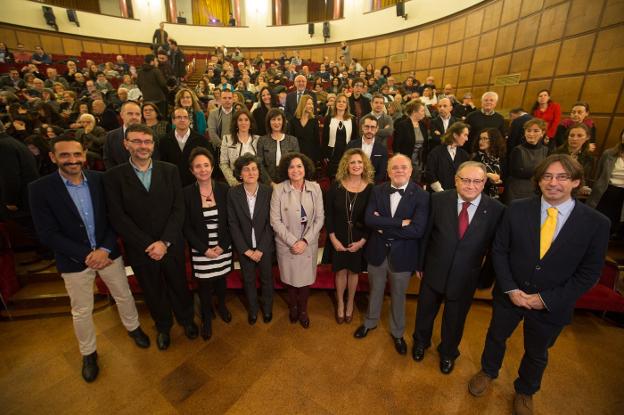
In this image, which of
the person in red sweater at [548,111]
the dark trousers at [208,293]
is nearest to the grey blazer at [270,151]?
the dark trousers at [208,293]

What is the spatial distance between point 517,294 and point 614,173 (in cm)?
242

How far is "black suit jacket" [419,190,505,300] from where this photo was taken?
5.70ft

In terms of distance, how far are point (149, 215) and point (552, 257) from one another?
257 centimetres

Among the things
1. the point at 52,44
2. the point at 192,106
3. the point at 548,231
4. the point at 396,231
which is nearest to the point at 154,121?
the point at 192,106

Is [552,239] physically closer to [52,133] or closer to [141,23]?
[52,133]

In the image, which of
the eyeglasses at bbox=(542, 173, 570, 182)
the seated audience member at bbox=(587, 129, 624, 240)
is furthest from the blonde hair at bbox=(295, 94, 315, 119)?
the seated audience member at bbox=(587, 129, 624, 240)

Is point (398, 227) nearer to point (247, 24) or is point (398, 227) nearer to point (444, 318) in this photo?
point (444, 318)

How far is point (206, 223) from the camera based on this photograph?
7.25 ft

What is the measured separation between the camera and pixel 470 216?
1787 mm

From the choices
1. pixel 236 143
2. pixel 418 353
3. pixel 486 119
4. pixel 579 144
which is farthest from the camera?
pixel 486 119

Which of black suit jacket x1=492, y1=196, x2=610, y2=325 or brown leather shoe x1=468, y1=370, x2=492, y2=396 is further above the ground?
black suit jacket x1=492, y1=196, x2=610, y2=325

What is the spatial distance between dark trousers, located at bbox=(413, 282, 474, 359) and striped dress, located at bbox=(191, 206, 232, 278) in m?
1.61

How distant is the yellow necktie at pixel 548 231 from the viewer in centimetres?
152

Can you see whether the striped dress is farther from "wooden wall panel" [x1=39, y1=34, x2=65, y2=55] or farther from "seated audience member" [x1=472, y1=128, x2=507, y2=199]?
"wooden wall panel" [x1=39, y1=34, x2=65, y2=55]
